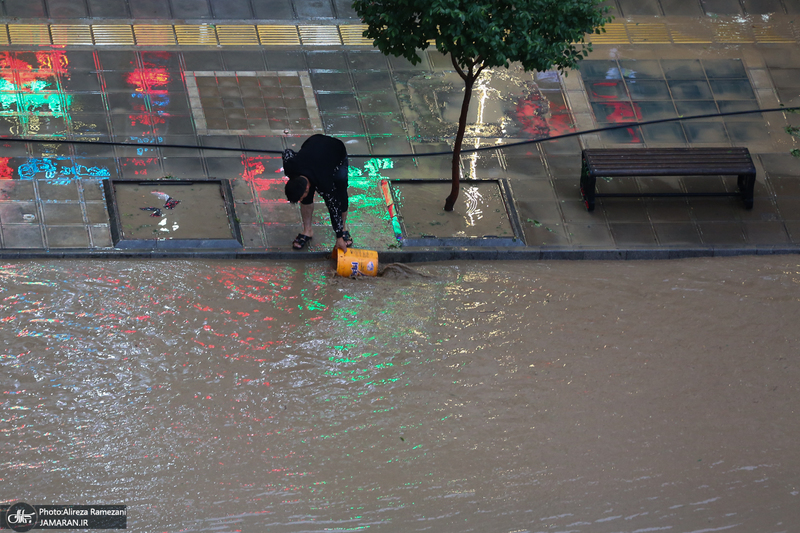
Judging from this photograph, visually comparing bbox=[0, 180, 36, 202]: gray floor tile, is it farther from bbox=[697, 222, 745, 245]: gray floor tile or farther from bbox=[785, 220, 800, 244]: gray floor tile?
bbox=[785, 220, 800, 244]: gray floor tile

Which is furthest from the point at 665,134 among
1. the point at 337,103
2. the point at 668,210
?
the point at 337,103

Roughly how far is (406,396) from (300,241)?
2345mm

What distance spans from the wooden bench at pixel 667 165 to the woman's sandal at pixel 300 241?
3.12m

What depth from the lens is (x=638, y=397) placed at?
260 inches

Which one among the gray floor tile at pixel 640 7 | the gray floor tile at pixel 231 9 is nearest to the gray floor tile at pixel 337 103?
the gray floor tile at pixel 231 9

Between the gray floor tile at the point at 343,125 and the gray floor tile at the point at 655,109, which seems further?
the gray floor tile at the point at 655,109

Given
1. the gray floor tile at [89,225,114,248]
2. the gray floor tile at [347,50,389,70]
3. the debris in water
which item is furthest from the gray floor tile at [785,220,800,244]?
the gray floor tile at [89,225,114,248]

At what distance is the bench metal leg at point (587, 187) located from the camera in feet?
29.0

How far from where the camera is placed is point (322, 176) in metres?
7.68

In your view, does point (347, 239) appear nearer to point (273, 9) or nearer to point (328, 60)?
point (328, 60)

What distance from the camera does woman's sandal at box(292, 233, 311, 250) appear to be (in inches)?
320

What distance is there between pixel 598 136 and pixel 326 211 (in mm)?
3557

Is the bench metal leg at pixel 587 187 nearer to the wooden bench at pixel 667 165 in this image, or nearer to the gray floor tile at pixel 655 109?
the wooden bench at pixel 667 165

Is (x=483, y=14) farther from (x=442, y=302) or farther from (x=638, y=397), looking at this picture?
(x=638, y=397)
